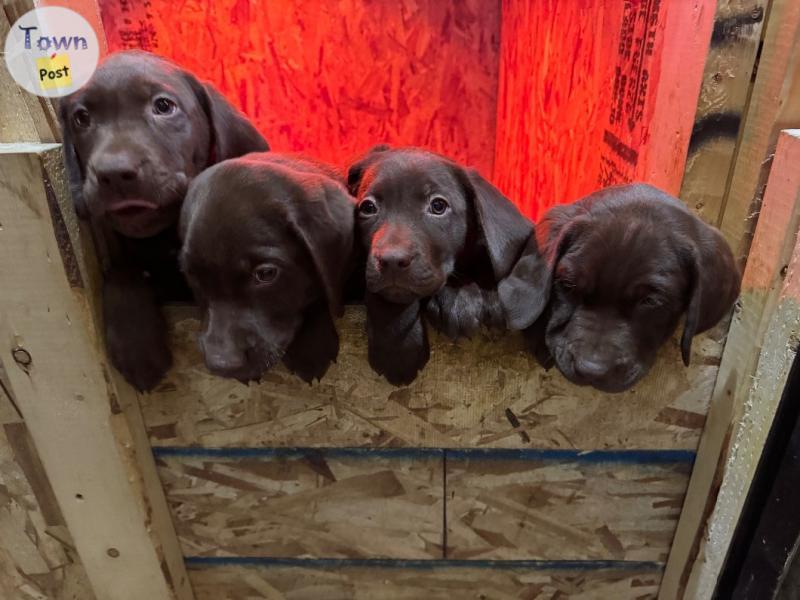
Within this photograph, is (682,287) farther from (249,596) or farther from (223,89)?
(223,89)

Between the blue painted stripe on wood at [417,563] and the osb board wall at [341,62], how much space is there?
6.66 feet

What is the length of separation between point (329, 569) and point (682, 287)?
1.34 m

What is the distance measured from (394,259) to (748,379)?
0.90 meters

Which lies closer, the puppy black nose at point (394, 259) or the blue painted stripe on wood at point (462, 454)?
the puppy black nose at point (394, 259)

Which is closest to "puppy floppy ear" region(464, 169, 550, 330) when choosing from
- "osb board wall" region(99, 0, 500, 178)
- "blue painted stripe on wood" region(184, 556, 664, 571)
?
"blue painted stripe on wood" region(184, 556, 664, 571)

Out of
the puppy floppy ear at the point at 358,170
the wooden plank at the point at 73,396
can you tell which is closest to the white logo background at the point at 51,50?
the wooden plank at the point at 73,396

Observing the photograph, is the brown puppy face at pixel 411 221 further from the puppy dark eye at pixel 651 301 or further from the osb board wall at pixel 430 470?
the puppy dark eye at pixel 651 301

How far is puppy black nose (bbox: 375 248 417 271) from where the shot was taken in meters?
1.41

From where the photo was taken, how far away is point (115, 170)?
1435 millimetres

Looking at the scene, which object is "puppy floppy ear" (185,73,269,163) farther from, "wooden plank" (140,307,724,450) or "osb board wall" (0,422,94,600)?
"osb board wall" (0,422,94,600)

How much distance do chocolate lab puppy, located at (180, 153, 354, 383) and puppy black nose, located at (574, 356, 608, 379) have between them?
55cm

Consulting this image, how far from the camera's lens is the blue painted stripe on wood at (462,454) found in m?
1.78

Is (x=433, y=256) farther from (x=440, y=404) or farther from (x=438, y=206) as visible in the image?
(x=440, y=404)

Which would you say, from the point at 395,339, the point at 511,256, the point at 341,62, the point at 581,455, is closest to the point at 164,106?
the point at 395,339
